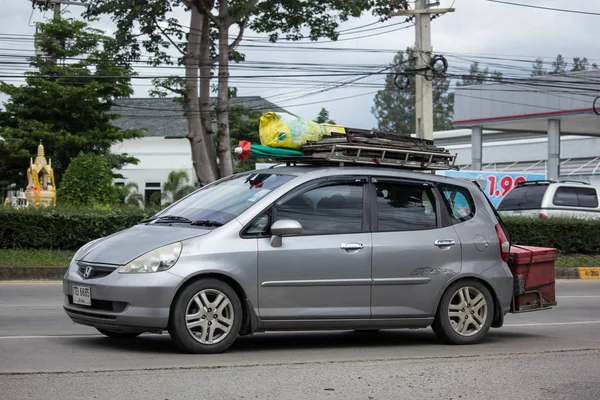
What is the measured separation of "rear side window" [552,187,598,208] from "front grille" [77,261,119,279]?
15615 millimetres

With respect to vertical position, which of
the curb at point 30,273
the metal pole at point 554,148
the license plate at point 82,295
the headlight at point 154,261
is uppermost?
the metal pole at point 554,148

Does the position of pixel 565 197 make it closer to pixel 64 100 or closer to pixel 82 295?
pixel 82 295

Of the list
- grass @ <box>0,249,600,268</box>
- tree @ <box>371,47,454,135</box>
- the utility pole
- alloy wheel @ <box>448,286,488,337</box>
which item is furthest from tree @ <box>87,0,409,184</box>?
tree @ <box>371,47,454,135</box>

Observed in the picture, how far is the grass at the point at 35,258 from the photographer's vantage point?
15.5 metres

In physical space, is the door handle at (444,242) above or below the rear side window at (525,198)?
below

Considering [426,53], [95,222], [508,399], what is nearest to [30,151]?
[426,53]

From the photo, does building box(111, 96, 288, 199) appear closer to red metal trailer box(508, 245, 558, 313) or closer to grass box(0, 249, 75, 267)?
grass box(0, 249, 75, 267)

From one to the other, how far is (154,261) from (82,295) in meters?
0.72

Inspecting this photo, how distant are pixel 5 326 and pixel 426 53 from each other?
18.7m

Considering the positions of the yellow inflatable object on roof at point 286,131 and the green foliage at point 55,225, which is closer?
the yellow inflatable object on roof at point 286,131

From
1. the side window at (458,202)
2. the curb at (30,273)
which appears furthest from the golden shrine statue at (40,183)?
the side window at (458,202)

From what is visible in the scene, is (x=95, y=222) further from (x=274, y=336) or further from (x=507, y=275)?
(x=507, y=275)

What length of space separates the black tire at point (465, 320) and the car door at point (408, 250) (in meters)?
0.14

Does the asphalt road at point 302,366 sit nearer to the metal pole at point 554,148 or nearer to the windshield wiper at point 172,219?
the windshield wiper at point 172,219
